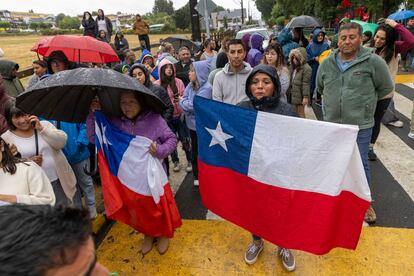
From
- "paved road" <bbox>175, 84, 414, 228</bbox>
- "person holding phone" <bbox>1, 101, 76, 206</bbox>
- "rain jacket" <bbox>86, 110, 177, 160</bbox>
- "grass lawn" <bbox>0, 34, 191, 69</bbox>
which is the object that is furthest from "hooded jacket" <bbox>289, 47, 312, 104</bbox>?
"grass lawn" <bbox>0, 34, 191, 69</bbox>

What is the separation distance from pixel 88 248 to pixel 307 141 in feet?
6.30

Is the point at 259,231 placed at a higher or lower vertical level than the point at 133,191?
lower

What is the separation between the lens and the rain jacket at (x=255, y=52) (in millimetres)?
6301

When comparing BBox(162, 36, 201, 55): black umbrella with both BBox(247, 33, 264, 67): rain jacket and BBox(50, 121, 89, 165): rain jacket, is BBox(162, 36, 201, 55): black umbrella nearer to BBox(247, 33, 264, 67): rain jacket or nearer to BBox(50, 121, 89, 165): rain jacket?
BBox(247, 33, 264, 67): rain jacket

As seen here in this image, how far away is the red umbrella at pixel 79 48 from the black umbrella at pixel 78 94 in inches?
105

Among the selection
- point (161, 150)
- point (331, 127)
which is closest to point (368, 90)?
point (331, 127)

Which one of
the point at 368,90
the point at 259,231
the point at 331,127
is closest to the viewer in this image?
the point at 331,127

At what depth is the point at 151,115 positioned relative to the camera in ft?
9.90

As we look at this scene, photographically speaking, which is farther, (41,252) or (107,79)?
(107,79)

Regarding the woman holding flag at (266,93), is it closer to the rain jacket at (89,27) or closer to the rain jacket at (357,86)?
the rain jacket at (357,86)

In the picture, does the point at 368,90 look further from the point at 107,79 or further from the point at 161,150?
the point at 107,79

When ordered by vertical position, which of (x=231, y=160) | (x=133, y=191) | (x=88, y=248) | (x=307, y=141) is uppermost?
(x=88, y=248)

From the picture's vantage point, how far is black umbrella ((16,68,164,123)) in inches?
91.4

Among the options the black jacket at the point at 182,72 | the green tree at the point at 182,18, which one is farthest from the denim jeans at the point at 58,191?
the green tree at the point at 182,18
